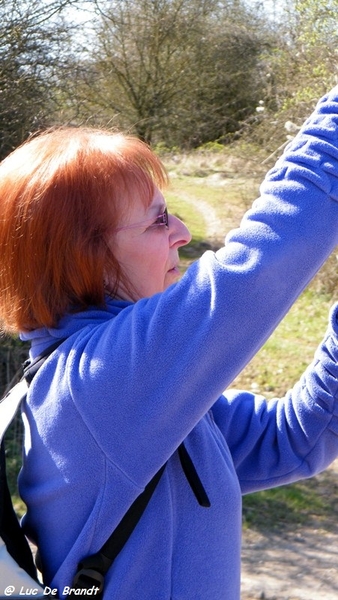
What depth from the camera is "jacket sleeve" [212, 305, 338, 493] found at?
1.47 meters

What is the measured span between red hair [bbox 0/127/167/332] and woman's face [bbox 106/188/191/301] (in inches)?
0.8

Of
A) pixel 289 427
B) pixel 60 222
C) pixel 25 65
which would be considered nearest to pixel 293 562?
pixel 289 427

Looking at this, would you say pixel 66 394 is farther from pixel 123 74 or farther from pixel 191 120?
pixel 191 120

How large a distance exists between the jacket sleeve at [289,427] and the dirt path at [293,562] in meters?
2.66

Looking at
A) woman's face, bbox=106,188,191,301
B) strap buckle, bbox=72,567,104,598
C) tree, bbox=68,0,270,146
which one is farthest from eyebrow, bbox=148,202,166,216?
tree, bbox=68,0,270,146

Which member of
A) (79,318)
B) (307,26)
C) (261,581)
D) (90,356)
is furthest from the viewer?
(307,26)

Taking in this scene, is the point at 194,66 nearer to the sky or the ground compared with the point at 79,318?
nearer to the ground

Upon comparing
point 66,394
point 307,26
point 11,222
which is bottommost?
point 307,26

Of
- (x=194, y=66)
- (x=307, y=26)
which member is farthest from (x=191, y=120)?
(x=307, y=26)

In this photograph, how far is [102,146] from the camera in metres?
1.36

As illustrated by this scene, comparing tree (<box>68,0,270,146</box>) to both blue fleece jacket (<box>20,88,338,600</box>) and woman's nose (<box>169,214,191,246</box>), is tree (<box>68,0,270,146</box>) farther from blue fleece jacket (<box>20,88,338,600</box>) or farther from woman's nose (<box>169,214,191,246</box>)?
blue fleece jacket (<box>20,88,338,600</box>)

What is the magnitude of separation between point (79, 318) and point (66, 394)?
15 centimetres

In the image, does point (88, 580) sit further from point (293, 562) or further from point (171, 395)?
point (293, 562)

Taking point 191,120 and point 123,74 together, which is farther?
point 191,120
